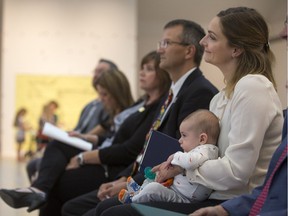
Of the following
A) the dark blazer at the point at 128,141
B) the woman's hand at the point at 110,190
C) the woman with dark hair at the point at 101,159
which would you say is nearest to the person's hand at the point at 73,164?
the woman with dark hair at the point at 101,159

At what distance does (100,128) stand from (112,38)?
8.48 metres

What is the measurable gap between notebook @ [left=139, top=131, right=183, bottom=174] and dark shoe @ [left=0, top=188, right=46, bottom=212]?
138cm

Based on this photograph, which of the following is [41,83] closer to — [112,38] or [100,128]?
[112,38]

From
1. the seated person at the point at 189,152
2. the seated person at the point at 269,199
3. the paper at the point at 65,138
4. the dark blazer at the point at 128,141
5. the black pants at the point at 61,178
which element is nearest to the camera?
the seated person at the point at 269,199

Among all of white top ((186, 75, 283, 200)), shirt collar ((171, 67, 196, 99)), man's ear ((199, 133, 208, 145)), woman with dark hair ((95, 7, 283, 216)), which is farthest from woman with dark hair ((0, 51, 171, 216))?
white top ((186, 75, 283, 200))

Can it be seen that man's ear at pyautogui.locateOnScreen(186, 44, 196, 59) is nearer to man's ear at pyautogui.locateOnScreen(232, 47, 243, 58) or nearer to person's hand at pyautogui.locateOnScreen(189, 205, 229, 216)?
man's ear at pyautogui.locateOnScreen(232, 47, 243, 58)

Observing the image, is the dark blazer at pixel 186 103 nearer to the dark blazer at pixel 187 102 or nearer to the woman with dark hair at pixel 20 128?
the dark blazer at pixel 187 102

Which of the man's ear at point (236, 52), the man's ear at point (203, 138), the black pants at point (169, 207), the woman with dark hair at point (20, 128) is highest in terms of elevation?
the man's ear at point (236, 52)

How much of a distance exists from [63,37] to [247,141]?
37.9ft

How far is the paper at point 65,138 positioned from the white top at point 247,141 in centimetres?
205

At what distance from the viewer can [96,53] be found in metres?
13.0

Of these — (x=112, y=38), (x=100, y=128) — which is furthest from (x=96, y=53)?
(x=100, y=128)

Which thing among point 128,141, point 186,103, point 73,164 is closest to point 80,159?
point 73,164

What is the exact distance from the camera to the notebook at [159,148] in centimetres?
242
